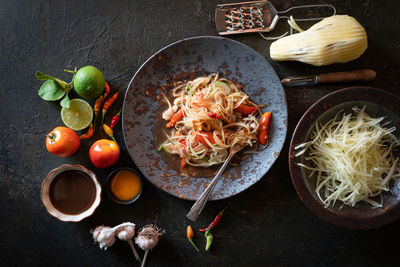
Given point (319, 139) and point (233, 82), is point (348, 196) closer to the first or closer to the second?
point (319, 139)

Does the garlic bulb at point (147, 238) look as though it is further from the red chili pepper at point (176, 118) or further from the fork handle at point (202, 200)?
the red chili pepper at point (176, 118)

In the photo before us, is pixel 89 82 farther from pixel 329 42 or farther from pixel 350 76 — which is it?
pixel 350 76

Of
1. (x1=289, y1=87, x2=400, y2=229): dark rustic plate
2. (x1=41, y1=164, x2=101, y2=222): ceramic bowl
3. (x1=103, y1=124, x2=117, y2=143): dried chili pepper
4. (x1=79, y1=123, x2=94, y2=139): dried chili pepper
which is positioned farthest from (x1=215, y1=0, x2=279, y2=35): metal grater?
(x1=41, y1=164, x2=101, y2=222): ceramic bowl

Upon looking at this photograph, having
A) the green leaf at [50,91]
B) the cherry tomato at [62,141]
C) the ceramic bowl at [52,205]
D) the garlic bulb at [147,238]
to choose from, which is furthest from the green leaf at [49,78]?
the garlic bulb at [147,238]

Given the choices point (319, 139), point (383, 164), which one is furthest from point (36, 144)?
point (383, 164)

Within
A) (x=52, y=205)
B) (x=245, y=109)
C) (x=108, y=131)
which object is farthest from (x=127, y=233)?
(x=245, y=109)

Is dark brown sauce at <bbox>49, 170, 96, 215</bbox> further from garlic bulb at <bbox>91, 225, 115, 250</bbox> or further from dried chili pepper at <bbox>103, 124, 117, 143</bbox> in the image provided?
dried chili pepper at <bbox>103, 124, 117, 143</bbox>
